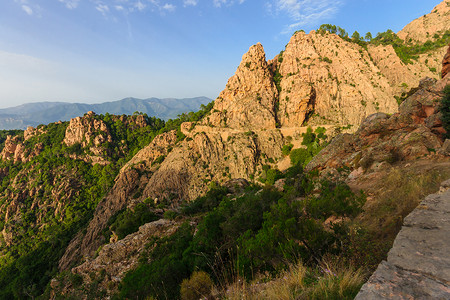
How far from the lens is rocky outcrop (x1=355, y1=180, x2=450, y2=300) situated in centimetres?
250

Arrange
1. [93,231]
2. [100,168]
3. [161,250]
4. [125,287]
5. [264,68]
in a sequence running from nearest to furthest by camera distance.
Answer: [125,287] → [161,250] → [93,231] → [264,68] → [100,168]

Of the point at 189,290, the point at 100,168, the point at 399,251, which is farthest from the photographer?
the point at 100,168

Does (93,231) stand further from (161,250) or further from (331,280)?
(331,280)

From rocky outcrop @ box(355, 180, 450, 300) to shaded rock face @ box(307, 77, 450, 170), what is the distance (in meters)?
15.1

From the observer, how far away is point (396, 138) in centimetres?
1836

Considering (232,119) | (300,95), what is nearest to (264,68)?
(300,95)

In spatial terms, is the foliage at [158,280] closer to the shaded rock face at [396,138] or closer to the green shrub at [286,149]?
the shaded rock face at [396,138]

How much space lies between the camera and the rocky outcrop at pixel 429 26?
204 ft

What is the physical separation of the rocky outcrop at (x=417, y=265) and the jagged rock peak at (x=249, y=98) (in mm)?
52644

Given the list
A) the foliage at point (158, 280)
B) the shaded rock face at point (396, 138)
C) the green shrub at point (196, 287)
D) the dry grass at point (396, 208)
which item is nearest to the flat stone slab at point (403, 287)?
the dry grass at point (396, 208)

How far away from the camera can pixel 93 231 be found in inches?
1831

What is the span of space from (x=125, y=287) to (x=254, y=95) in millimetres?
55956

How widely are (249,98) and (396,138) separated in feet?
147

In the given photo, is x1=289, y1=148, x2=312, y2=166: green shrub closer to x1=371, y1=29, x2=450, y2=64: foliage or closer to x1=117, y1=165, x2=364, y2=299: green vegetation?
x1=117, y1=165, x2=364, y2=299: green vegetation
